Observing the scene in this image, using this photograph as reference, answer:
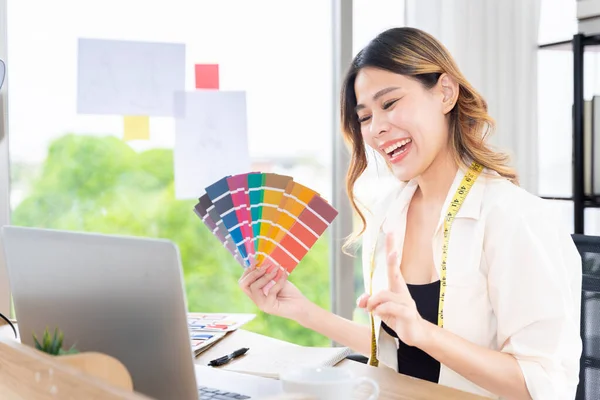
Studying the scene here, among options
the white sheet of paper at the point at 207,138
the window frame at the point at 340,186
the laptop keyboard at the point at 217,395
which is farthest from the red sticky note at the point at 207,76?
the laptop keyboard at the point at 217,395

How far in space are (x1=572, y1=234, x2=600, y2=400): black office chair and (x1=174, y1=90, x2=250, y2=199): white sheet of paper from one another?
44.7 inches

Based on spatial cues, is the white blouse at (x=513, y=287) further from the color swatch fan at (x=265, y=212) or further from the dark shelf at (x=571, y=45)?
the dark shelf at (x=571, y=45)

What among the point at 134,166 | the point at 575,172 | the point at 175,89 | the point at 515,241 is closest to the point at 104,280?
the point at 515,241

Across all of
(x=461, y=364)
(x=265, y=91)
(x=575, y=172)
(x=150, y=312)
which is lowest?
(x=461, y=364)

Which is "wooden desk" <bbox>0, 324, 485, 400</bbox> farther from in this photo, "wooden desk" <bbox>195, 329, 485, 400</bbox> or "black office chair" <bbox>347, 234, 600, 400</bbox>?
"black office chair" <bbox>347, 234, 600, 400</bbox>

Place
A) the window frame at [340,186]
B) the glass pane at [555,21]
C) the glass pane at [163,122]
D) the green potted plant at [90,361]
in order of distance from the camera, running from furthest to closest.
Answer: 1. the glass pane at [555,21]
2. the window frame at [340,186]
3. the glass pane at [163,122]
4. the green potted plant at [90,361]

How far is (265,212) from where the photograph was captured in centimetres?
128

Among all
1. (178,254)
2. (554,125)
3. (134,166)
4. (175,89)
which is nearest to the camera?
(178,254)

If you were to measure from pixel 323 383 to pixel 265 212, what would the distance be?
480 millimetres

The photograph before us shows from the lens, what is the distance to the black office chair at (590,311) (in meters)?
1.39

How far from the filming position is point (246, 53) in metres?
Result: 2.81

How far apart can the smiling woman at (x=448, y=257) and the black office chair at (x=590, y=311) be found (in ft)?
0.25

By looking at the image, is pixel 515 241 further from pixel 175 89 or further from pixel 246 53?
pixel 246 53

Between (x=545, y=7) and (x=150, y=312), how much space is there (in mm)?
2177
